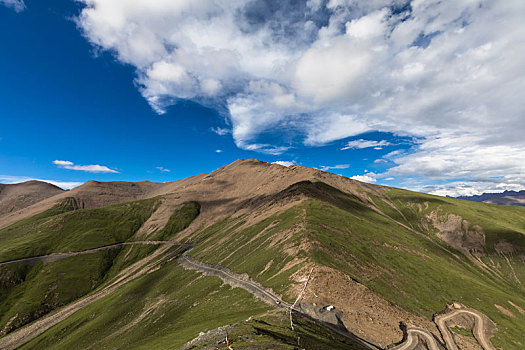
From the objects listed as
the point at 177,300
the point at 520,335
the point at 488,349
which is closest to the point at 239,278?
the point at 177,300

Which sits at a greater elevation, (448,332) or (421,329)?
(421,329)

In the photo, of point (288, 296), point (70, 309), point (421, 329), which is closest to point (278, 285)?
point (288, 296)

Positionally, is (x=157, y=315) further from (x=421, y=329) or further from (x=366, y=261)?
(x=421, y=329)

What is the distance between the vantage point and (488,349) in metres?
59.8

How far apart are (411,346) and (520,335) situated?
51.8 metres

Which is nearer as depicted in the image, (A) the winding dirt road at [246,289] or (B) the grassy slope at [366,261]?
(A) the winding dirt road at [246,289]

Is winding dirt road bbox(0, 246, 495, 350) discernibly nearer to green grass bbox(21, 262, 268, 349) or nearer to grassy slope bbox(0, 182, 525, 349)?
grassy slope bbox(0, 182, 525, 349)

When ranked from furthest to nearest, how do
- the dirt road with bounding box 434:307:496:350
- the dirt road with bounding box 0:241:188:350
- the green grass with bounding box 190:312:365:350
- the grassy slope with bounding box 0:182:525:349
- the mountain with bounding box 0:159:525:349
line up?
the dirt road with bounding box 0:241:188:350
the grassy slope with bounding box 0:182:525:349
the dirt road with bounding box 434:307:496:350
the mountain with bounding box 0:159:525:349
the green grass with bounding box 190:312:365:350

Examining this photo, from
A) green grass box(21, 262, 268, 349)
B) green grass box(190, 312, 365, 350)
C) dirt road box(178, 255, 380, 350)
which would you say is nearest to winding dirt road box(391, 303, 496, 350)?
dirt road box(178, 255, 380, 350)

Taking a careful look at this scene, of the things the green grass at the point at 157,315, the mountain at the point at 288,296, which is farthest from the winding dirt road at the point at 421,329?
the green grass at the point at 157,315

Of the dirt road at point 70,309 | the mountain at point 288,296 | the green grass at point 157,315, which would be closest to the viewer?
the mountain at point 288,296

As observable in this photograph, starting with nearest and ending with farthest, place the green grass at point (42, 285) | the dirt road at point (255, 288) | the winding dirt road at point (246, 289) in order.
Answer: the dirt road at point (255, 288), the winding dirt road at point (246, 289), the green grass at point (42, 285)

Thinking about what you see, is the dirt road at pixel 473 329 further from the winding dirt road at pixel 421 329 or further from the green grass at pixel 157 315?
the green grass at pixel 157 315

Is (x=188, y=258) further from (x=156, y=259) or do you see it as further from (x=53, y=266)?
(x=53, y=266)
